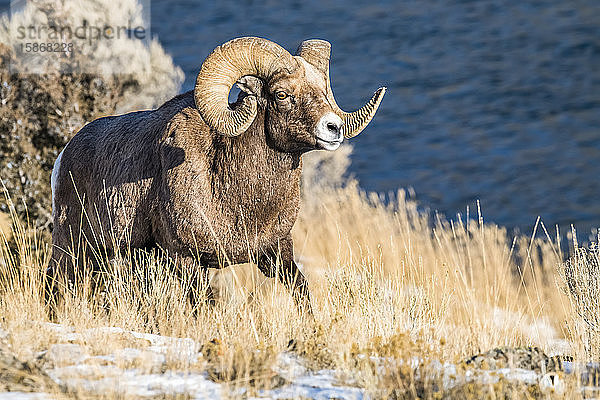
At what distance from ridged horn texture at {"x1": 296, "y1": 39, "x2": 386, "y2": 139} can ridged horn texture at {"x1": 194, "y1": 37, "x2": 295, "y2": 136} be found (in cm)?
43

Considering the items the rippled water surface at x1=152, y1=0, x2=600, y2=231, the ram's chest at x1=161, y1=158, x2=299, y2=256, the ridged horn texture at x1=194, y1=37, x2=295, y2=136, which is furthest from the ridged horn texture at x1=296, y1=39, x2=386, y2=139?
the rippled water surface at x1=152, y1=0, x2=600, y2=231

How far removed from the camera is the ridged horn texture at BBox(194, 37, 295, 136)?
577 cm

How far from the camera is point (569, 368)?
5070mm

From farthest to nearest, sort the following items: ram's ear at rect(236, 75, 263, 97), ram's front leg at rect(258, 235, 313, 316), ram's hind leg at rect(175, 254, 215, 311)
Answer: ram's front leg at rect(258, 235, 313, 316) → ram's hind leg at rect(175, 254, 215, 311) → ram's ear at rect(236, 75, 263, 97)

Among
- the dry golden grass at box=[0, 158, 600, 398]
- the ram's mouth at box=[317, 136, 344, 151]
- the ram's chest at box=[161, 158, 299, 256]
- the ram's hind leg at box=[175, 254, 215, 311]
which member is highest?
the ram's mouth at box=[317, 136, 344, 151]

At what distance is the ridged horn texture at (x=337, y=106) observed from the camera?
601 centimetres

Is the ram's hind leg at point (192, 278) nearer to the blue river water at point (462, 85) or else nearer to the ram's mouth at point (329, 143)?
the ram's mouth at point (329, 143)

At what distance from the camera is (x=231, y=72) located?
19.0 ft

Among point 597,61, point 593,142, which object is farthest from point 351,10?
point 593,142

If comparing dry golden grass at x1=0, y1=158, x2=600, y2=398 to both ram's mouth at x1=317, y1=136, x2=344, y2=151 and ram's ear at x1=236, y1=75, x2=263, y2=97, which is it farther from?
ram's ear at x1=236, y1=75, x2=263, y2=97

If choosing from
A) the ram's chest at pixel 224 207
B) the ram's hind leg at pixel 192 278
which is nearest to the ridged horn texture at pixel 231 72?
the ram's chest at pixel 224 207

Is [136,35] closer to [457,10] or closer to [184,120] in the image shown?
[184,120]

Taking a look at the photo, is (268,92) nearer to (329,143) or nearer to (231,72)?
(231,72)

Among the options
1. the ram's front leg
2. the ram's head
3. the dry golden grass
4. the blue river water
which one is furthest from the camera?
the blue river water
